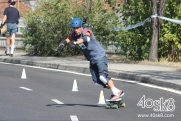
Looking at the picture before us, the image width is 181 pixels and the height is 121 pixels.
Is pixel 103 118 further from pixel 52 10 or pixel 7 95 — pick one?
pixel 52 10

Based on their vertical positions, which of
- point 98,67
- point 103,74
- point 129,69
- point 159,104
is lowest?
point 159,104

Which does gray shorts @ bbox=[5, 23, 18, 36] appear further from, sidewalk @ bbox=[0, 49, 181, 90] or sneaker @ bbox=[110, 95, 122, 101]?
sneaker @ bbox=[110, 95, 122, 101]

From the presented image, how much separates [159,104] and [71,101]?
171 centimetres

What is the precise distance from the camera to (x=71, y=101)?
43.1 feet

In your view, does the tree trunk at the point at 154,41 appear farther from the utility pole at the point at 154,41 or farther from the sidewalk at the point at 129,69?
the sidewalk at the point at 129,69

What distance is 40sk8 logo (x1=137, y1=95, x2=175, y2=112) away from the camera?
12.1 meters

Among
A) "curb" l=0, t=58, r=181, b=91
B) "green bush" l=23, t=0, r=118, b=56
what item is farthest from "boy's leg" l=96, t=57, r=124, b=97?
"green bush" l=23, t=0, r=118, b=56

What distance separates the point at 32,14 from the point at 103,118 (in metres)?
16.0

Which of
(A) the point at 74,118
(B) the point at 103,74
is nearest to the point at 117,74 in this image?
(B) the point at 103,74

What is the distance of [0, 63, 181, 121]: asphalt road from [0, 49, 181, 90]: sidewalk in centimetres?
53

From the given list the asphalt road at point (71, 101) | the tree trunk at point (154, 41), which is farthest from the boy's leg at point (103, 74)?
the tree trunk at point (154, 41)

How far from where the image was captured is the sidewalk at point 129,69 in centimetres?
1672

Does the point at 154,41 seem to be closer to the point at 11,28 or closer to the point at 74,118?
the point at 11,28

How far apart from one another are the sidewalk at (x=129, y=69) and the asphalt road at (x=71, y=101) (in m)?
0.53
